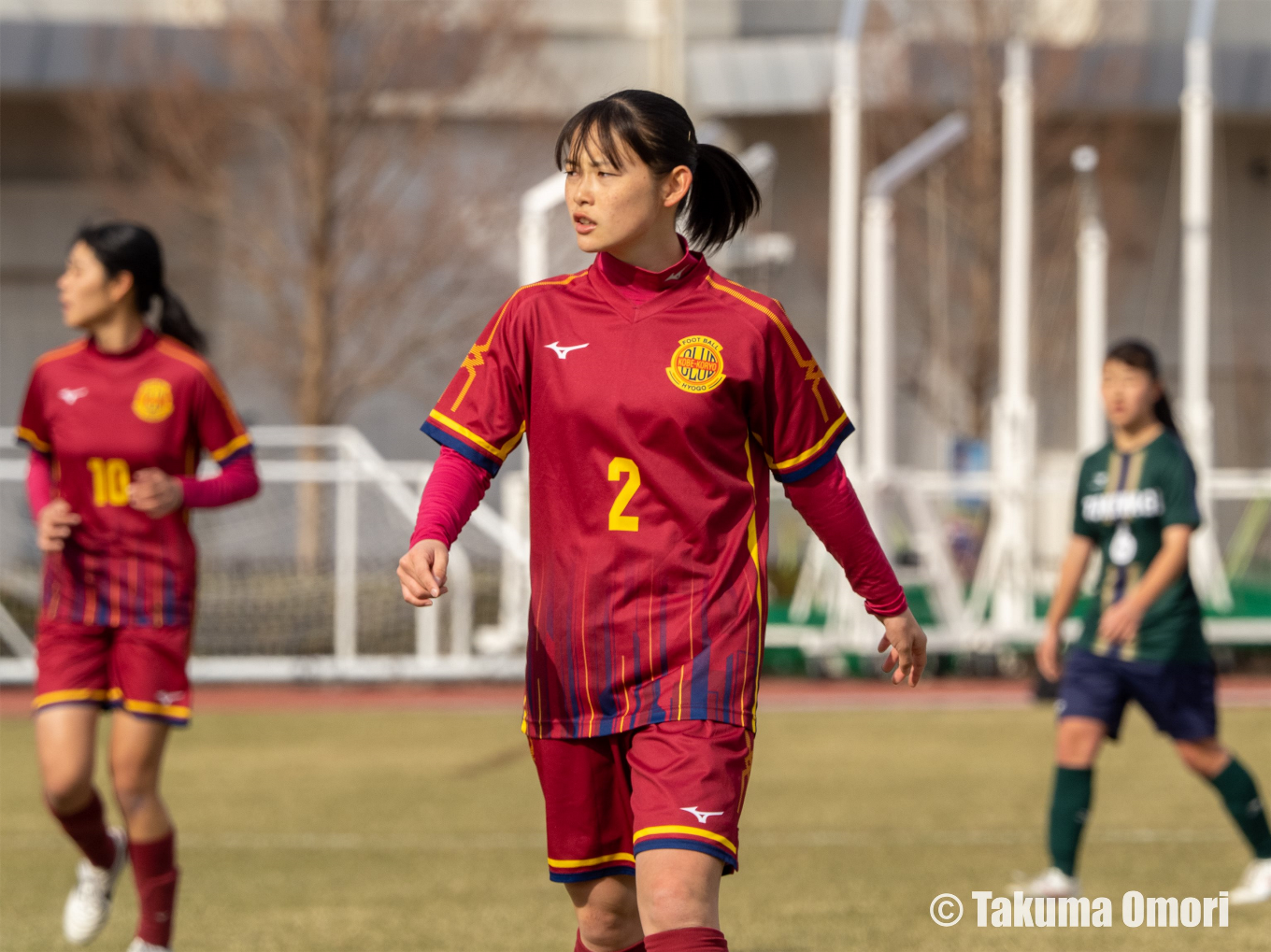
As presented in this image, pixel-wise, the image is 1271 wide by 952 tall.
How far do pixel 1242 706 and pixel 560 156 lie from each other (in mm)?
11610

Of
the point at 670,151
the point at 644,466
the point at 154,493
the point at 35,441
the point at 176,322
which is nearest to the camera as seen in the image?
the point at 644,466

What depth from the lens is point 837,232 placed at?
17438mm

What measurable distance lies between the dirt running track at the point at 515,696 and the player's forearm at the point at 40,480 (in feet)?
27.2

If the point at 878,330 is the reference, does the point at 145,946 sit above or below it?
below

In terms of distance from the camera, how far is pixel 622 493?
382 cm

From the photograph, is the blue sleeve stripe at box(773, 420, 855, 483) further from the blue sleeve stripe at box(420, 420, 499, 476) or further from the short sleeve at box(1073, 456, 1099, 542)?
the short sleeve at box(1073, 456, 1099, 542)

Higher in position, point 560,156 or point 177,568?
point 560,156

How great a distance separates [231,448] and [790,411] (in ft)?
8.79

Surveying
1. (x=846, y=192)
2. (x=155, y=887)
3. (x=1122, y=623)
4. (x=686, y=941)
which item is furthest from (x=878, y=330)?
(x=686, y=941)

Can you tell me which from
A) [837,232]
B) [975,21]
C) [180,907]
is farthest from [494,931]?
[975,21]

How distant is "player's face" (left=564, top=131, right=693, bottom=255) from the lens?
385 centimetres

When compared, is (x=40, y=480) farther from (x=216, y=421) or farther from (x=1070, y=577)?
(x=1070, y=577)

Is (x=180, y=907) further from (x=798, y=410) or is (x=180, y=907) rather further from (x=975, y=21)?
(x=975, y=21)

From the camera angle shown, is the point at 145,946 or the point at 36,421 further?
the point at 36,421
